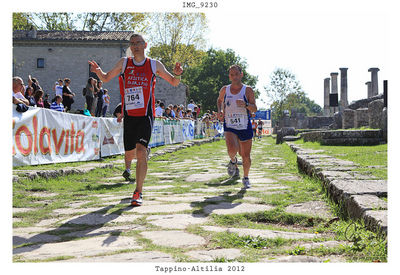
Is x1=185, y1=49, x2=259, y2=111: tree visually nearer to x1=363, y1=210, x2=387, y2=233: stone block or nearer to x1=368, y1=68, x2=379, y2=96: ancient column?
x1=368, y1=68, x2=379, y2=96: ancient column

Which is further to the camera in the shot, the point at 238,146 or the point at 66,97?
the point at 66,97

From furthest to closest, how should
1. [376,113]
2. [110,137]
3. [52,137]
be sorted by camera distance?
[376,113]
[110,137]
[52,137]

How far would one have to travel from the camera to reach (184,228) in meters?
3.27

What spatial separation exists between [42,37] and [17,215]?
30.3m

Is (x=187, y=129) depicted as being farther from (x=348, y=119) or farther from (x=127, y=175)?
(x=127, y=175)

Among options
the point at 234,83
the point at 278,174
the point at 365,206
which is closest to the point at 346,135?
the point at 278,174

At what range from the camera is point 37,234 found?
324 centimetres

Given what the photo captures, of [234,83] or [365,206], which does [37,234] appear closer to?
[365,206]

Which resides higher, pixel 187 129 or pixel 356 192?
pixel 187 129

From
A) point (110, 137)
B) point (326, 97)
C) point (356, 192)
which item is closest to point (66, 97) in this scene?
point (110, 137)

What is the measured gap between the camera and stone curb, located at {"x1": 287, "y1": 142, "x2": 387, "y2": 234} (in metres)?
2.81

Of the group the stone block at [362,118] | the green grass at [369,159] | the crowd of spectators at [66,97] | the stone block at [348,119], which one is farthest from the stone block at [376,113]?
the crowd of spectators at [66,97]

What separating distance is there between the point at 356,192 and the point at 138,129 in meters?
2.39

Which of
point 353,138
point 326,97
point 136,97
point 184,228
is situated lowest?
point 184,228
